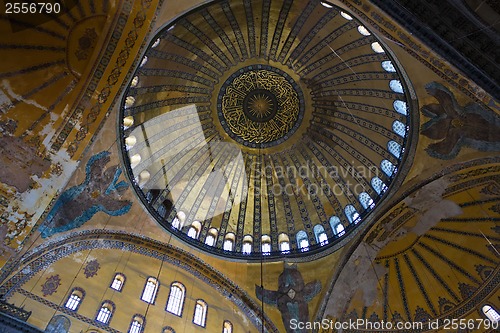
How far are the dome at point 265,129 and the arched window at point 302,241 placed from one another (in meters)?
0.03

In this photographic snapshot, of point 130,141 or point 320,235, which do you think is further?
point 320,235

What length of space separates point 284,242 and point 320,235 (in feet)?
3.78

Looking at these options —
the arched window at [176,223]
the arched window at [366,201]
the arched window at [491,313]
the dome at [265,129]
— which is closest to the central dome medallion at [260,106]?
the dome at [265,129]

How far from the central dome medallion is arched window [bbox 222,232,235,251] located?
10.2ft

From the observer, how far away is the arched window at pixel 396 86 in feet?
33.9

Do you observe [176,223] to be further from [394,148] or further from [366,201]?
[394,148]

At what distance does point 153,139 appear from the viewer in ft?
37.9

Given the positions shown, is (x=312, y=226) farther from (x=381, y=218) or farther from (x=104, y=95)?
(x=104, y=95)

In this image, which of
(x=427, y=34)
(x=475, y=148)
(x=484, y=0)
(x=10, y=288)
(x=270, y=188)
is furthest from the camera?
(x=270, y=188)

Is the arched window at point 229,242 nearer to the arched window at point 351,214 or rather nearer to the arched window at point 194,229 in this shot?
the arched window at point 194,229

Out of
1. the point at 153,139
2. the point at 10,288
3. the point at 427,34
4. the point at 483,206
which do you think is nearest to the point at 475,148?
the point at 483,206

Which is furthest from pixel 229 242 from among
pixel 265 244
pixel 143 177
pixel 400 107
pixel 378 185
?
pixel 400 107

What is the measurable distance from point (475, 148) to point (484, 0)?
4398 millimetres

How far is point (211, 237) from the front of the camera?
12008 mm
